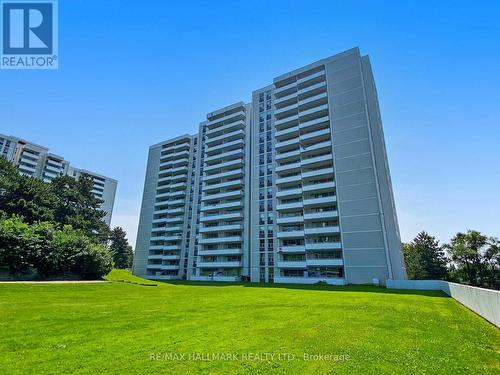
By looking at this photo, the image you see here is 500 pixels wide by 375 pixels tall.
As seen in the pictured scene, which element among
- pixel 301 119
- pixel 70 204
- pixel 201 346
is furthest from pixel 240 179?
pixel 201 346

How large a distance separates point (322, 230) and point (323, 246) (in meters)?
2.86

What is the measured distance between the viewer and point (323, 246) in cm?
4800

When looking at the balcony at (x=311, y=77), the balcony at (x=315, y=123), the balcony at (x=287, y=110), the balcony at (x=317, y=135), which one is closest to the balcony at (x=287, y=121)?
the balcony at (x=287, y=110)

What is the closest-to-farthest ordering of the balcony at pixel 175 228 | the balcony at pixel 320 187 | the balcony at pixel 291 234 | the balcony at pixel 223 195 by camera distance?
the balcony at pixel 320 187, the balcony at pixel 291 234, the balcony at pixel 223 195, the balcony at pixel 175 228

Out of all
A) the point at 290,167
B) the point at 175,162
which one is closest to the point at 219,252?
the point at 290,167

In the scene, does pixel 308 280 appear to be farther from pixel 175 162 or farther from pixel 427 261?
pixel 175 162

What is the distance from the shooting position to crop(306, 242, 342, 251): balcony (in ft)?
154

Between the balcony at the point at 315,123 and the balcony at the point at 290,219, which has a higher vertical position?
the balcony at the point at 315,123

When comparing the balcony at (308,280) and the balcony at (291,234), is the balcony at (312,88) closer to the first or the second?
the balcony at (291,234)

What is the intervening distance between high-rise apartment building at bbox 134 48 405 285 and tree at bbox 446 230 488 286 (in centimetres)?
2628

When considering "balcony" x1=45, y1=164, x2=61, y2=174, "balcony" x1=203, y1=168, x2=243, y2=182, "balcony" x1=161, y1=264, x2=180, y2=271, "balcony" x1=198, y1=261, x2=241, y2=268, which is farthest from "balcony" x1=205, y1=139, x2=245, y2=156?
"balcony" x1=45, y1=164, x2=61, y2=174

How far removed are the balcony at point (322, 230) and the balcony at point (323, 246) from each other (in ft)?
6.66

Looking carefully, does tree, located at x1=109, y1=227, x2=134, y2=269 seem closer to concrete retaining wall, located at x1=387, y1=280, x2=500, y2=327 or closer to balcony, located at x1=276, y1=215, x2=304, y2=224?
balcony, located at x1=276, y1=215, x2=304, y2=224

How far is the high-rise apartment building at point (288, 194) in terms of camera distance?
153ft
